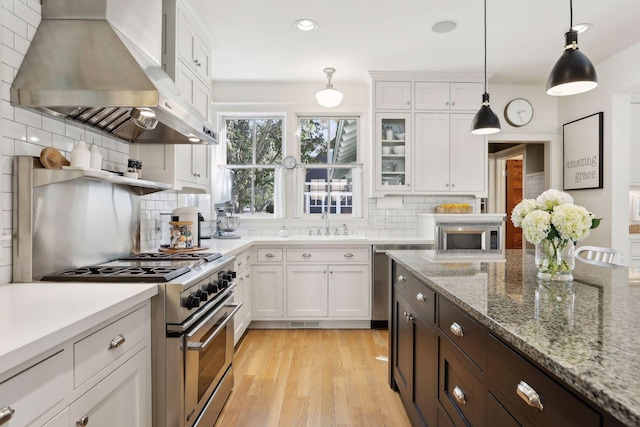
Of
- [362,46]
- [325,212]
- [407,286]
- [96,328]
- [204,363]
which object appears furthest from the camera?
[325,212]

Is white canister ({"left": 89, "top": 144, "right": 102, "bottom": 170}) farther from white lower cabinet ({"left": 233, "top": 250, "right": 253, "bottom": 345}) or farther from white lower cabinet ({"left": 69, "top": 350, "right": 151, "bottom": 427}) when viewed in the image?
white lower cabinet ({"left": 233, "top": 250, "right": 253, "bottom": 345})

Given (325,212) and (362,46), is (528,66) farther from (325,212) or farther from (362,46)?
(325,212)

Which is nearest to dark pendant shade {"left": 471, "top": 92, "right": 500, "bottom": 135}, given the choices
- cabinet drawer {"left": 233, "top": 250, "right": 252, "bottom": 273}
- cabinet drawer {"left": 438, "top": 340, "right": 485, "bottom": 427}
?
cabinet drawer {"left": 438, "top": 340, "right": 485, "bottom": 427}

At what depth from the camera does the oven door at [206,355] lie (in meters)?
1.61

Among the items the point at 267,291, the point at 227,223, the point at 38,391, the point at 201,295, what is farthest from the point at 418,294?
the point at 227,223

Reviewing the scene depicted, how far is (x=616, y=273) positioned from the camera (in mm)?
1615

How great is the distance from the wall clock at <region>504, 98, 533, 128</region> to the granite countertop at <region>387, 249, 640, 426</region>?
2928 mm

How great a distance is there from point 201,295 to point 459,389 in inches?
47.5

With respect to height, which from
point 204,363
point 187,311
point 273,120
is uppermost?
point 273,120

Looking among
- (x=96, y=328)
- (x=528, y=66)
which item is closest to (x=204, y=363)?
(x=96, y=328)

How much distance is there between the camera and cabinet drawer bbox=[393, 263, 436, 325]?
1.59 meters

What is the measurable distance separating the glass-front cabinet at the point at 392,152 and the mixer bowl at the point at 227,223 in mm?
1609

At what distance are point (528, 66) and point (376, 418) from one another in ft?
12.2

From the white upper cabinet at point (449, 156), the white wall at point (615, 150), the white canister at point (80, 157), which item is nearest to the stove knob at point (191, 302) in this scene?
the white canister at point (80, 157)
